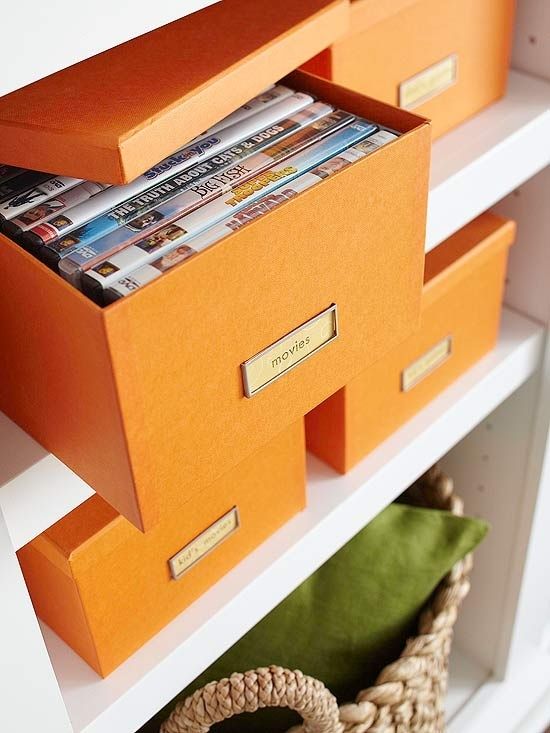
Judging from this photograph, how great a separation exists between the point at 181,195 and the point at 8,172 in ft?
0.34

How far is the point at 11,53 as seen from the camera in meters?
0.42

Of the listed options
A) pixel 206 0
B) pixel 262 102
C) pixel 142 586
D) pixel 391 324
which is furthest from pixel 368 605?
pixel 206 0

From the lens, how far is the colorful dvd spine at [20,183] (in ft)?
1.77

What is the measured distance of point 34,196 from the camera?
0.54 meters

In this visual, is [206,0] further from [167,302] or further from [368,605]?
[368,605]

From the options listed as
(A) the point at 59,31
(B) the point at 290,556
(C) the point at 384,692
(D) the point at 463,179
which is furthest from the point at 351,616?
(A) the point at 59,31

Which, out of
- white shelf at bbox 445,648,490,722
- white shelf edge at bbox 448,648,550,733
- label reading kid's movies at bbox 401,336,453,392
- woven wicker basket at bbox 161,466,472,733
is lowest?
white shelf edge at bbox 448,648,550,733

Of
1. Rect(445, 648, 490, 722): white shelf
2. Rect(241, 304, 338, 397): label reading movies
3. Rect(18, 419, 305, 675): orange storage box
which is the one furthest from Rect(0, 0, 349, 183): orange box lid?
Rect(445, 648, 490, 722): white shelf

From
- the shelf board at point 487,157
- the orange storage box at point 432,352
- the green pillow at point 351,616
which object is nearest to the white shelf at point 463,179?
the shelf board at point 487,157

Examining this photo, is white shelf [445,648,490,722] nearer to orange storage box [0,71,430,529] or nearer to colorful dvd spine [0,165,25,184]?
orange storage box [0,71,430,529]

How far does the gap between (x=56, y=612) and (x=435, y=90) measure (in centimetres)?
50

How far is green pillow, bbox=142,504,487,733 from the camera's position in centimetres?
96

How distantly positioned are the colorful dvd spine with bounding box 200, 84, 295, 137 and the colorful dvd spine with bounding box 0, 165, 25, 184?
113mm

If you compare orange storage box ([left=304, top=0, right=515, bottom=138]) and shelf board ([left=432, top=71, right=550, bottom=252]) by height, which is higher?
orange storage box ([left=304, top=0, right=515, bottom=138])
